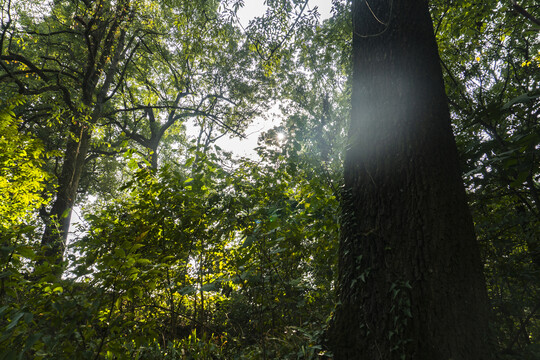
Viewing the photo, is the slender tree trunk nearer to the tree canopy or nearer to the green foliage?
the green foliage

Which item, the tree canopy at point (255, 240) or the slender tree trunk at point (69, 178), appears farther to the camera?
the slender tree trunk at point (69, 178)


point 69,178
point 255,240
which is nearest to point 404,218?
point 255,240

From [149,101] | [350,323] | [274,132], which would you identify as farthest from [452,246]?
[149,101]

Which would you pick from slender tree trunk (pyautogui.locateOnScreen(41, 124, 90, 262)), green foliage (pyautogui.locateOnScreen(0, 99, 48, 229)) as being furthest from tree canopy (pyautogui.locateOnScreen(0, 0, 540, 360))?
slender tree trunk (pyautogui.locateOnScreen(41, 124, 90, 262))

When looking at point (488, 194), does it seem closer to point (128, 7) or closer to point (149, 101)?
point (128, 7)

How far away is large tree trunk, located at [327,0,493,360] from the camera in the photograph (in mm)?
1549

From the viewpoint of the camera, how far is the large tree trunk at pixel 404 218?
61.0 inches

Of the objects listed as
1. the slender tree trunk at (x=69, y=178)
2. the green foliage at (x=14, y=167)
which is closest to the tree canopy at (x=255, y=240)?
the green foliage at (x=14, y=167)

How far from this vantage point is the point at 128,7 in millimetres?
7793

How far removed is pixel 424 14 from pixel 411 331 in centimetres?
245

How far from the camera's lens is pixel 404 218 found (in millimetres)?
1782

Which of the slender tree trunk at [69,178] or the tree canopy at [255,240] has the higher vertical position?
the slender tree trunk at [69,178]

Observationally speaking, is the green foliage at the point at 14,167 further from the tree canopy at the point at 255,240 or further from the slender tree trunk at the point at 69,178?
the slender tree trunk at the point at 69,178

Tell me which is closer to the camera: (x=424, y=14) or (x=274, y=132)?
(x=424, y=14)
